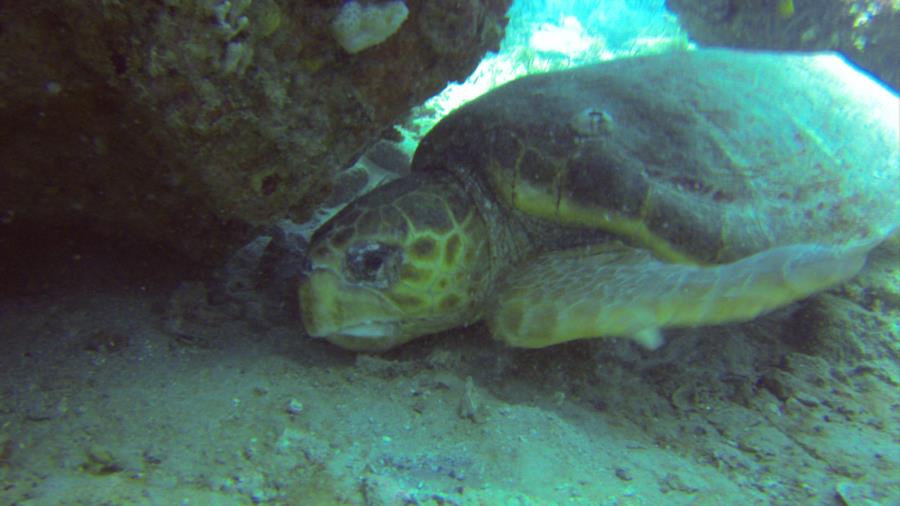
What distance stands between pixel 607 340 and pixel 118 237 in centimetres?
257

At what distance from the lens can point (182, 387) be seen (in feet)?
5.89

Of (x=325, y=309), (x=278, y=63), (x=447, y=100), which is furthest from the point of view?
(x=447, y=100)

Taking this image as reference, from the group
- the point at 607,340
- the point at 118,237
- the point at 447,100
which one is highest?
the point at 447,100

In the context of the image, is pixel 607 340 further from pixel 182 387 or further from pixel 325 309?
pixel 182 387

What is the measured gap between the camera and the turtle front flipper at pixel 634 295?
2020mm

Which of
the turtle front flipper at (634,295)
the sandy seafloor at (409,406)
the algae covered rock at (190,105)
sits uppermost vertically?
the algae covered rock at (190,105)

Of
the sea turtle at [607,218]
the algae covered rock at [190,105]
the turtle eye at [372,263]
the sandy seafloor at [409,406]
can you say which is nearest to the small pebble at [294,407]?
the sandy seafloor at [409,406]

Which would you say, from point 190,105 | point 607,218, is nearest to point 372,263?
point 190,105

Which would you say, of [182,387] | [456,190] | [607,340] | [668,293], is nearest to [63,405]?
[182,387]

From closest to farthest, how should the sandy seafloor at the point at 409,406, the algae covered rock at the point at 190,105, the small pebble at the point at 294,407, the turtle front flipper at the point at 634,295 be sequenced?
the sandy seafloor at the point at 409,406 → the algae covered rock at the point at 190,105 → the small pebble at the point at 294,407 → the turtle front flipper at the point at 634,295

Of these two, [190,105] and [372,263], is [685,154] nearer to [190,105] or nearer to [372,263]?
[372,263]

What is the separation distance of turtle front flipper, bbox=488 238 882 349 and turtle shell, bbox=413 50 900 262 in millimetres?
90

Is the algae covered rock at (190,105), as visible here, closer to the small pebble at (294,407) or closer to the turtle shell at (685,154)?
the turtle shell at (685,154)

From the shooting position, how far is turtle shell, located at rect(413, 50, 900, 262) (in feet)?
6.89
